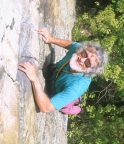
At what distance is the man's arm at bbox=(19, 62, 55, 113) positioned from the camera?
3322 mm

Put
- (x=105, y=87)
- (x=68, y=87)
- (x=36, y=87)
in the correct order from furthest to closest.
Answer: (x=105, y=87) → (x=68, y=87) → (x=36, y=87)

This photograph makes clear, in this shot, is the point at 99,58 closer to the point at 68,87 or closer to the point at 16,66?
the point at 68,87

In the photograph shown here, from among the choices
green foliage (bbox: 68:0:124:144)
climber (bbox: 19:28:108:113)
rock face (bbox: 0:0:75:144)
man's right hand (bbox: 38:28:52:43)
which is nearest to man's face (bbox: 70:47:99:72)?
climber (bbox: 19:28:108:113)

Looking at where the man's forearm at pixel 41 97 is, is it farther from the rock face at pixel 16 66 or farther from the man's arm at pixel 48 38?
the man's arm at pixel 48 38

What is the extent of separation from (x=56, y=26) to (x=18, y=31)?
2.02 metres

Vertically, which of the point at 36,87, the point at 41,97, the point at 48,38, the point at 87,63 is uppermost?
the point at 48,38

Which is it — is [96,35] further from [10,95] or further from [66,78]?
[10,95]

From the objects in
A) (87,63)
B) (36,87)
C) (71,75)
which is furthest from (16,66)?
(87,63)

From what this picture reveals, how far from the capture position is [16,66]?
3.17m

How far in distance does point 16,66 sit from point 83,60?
91cm

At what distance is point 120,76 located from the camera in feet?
23.6

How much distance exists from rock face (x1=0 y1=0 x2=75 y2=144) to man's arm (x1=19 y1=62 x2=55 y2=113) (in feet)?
0.18

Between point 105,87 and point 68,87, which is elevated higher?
point 68,87

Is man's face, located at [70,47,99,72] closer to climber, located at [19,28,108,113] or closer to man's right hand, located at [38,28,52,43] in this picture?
climber, located at [19,28,108,113]
